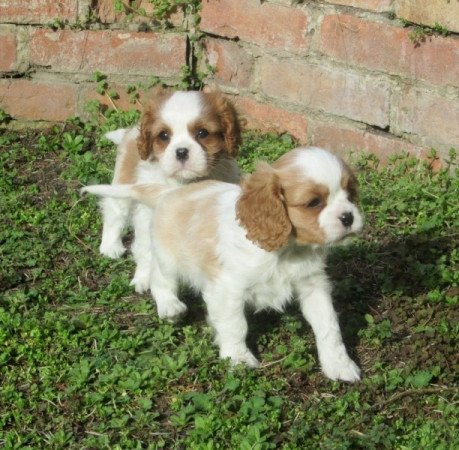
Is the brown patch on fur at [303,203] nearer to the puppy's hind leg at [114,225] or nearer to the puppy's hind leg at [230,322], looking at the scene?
the puppy's hind leg at [230,322]

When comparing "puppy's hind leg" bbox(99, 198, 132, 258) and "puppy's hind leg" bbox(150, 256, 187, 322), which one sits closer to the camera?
"puppy's hind leg" bbox(150, 256, 187, 322)

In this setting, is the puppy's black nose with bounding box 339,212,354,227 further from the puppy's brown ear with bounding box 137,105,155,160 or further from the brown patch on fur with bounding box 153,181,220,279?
the puppy's brown ear with bounding box 137,105,155,160

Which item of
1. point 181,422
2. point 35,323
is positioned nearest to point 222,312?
point 181,422

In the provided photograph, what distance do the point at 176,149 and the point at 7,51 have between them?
6.48 ft

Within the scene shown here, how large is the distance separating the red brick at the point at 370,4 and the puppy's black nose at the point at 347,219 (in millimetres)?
2088

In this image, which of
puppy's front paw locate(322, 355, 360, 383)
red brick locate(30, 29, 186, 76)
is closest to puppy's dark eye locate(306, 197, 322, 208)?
puppy's front paw locate(322, 355, 360, 383)

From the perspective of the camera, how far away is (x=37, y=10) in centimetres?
605

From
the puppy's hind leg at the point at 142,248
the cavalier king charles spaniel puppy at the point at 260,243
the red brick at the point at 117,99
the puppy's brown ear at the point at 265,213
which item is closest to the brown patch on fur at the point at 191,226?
the cavalier king charles spaniel puppy at the point at 260,243

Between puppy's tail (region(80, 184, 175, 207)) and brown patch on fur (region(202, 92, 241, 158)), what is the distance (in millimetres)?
494

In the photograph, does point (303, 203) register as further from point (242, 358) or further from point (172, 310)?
point (172, 310)

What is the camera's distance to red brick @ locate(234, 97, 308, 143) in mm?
6020

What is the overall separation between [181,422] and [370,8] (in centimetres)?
283

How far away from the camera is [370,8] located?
5.40m

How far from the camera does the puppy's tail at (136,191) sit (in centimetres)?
450
